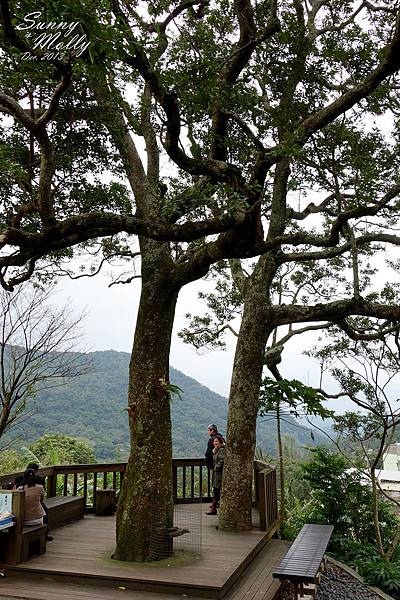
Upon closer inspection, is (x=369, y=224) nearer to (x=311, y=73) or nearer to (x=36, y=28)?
(x=311, y=73)

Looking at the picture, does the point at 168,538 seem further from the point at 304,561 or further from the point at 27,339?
the point at 27,339

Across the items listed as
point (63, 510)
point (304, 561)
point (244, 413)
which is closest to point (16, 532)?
point (63, 510)

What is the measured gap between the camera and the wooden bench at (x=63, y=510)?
713 centimetres

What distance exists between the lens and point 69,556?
579cm

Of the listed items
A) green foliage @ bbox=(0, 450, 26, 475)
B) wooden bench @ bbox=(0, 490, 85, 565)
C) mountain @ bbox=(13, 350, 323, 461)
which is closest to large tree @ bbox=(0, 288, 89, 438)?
green foliage @ bbox=(0, 450, 26, 475)

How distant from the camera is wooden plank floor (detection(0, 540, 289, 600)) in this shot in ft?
15.7

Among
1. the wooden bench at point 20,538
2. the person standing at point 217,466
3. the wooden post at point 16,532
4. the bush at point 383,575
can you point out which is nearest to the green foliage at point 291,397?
the person standing at point 217,466

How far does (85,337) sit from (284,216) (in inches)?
277

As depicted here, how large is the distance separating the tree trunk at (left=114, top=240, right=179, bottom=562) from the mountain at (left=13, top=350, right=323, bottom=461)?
36.9 feet

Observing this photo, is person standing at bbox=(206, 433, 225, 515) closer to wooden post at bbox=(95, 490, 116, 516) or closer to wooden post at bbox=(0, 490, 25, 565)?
wooden post at bbox=(95, 490, 116, 516)

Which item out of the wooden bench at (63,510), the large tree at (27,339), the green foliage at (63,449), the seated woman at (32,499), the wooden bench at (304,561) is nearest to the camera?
the wooden bench at (304,561)

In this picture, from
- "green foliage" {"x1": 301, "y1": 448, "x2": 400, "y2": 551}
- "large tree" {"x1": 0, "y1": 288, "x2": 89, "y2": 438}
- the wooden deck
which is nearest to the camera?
the wooden deck

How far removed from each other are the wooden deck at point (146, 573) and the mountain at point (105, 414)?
1073 cm

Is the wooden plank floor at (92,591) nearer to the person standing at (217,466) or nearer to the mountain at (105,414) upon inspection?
the person standing at (217,466)
